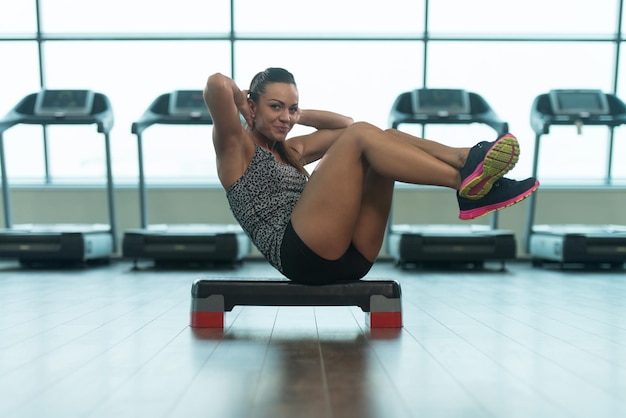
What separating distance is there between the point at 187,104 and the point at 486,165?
3.81m

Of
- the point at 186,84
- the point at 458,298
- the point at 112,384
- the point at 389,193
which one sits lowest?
the point at 458,298

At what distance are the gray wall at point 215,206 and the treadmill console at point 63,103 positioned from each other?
941 millimetres

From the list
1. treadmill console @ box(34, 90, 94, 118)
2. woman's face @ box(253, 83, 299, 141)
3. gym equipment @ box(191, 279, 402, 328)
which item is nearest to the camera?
woman's face @ box(253, 83, 299, 141)

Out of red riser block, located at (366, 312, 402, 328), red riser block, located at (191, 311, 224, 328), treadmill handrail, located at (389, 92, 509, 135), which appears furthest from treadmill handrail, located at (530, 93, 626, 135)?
red riser block, located at (191, 311, 224, 328)

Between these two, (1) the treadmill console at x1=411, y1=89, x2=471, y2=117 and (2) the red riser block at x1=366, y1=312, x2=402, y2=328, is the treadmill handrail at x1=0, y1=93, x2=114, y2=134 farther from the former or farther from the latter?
(2) the red riser block at x1=366, y1=312, x2=402, y2=328

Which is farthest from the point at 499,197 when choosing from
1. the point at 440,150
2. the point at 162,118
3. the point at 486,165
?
the point at 162,118

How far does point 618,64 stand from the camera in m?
5.90

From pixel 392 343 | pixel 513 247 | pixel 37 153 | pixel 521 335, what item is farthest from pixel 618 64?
pixel 37 153

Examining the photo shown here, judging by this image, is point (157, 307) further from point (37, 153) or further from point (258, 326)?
point (37, 153)

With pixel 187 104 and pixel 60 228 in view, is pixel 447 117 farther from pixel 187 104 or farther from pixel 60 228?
pixel 60 228

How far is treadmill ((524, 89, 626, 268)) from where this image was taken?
494 centimetres

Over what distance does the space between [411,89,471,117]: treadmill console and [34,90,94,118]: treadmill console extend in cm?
280

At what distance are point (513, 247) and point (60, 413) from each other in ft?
13.9

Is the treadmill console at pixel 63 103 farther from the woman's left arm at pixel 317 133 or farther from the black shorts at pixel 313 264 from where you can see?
the black shorts at pixel 313 264
